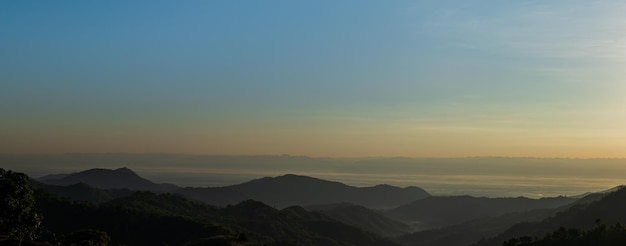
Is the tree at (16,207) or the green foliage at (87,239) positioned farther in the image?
the green foliage at (87,239)

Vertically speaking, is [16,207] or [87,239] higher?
[16,207]

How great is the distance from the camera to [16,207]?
6962 cm

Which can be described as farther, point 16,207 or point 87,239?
point 87,239

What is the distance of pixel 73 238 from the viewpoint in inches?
3216

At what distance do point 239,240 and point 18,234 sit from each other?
231 ft

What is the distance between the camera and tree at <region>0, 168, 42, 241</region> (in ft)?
226

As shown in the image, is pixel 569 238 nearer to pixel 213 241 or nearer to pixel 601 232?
pixel 601 232

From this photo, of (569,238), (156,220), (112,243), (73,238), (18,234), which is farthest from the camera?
(156,220)

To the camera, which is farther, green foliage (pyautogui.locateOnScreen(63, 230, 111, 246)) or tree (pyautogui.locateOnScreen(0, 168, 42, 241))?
green foliage (pyautogui.locateOnScreen(63, 230, 111, 246))

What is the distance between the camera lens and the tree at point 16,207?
6875 centimetres

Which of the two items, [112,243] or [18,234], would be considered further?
[112,243]

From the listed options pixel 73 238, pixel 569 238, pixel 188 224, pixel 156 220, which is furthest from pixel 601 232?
pixel 156 220

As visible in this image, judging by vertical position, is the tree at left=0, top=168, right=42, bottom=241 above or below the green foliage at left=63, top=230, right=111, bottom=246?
above

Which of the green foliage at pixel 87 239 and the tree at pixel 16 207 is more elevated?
the tree at pixel 16 207
